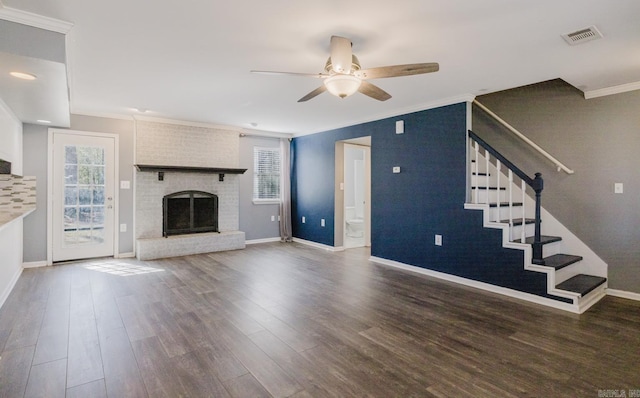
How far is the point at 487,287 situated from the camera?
3840mm

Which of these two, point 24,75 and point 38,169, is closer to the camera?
point 24,75

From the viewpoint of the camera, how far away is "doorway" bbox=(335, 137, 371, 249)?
6.22m

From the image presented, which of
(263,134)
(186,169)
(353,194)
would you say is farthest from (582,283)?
(186,169)

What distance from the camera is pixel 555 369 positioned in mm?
2145

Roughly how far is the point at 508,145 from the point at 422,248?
6.10 feet

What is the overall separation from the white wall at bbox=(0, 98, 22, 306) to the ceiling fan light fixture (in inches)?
122

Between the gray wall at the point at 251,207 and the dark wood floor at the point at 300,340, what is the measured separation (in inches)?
106

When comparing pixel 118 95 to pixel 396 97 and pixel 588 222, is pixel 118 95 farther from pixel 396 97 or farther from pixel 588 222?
pixel 588 222

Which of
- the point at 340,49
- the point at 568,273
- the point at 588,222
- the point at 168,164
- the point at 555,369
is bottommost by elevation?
the point at 555,369

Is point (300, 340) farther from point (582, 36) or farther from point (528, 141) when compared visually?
point (528, 141)

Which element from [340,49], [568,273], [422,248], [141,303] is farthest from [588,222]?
[141,303]

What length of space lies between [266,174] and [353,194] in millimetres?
2151

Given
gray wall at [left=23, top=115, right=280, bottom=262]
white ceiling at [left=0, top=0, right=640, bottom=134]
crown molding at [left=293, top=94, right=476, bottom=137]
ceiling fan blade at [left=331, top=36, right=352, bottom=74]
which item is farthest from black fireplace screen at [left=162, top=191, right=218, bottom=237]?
ceiling fan blade at [left=331, top=36, right=352, bottom=74]

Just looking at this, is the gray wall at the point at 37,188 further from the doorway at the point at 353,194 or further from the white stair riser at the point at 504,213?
the white stair riser at the point at 504,213
